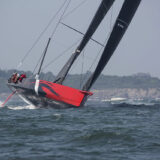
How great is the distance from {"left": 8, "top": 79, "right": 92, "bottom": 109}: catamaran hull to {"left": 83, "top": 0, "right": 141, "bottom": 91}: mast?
1095mm

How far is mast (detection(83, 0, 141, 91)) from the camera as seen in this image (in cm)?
1975

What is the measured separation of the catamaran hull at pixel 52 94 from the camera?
1930cm

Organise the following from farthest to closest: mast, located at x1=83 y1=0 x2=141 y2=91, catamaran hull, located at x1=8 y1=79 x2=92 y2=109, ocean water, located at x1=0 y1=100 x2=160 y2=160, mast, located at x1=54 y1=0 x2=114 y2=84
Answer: mast, located at x1=54 y1=0 x2=114 y2=84, mast, located at x1=83 y1=0 x2=141 y2=91, catamaran hull, located at x1=8 y1=79 x2=92 y2=109, ocean water, located at x1=0 y1=100 x2=160 y2=160

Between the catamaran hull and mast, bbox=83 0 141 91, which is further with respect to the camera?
mast, bbox=83 0 141 91

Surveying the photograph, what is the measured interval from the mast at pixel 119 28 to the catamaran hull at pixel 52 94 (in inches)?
43.1

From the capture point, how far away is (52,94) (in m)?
19.3

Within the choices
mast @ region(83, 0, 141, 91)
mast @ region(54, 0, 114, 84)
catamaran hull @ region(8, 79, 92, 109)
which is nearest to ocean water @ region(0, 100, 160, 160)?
catamaran hull @ region(8, 79, 92, 109)

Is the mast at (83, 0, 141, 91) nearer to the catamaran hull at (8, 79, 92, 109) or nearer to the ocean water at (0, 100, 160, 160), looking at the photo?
the catamaran hull at (8, 79, 92, 109)

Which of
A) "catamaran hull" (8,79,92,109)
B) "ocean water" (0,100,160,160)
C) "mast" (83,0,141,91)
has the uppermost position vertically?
"mast" (83,0,141,91)

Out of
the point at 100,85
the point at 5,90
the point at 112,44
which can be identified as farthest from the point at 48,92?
the point at 100,85

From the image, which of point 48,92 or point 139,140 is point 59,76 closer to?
point 48,92

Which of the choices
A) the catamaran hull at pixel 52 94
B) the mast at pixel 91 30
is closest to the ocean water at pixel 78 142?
the catamaran hull at pixel 52 94

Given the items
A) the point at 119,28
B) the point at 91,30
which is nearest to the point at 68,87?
the point at 91,30

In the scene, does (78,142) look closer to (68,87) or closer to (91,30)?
(68,87)
